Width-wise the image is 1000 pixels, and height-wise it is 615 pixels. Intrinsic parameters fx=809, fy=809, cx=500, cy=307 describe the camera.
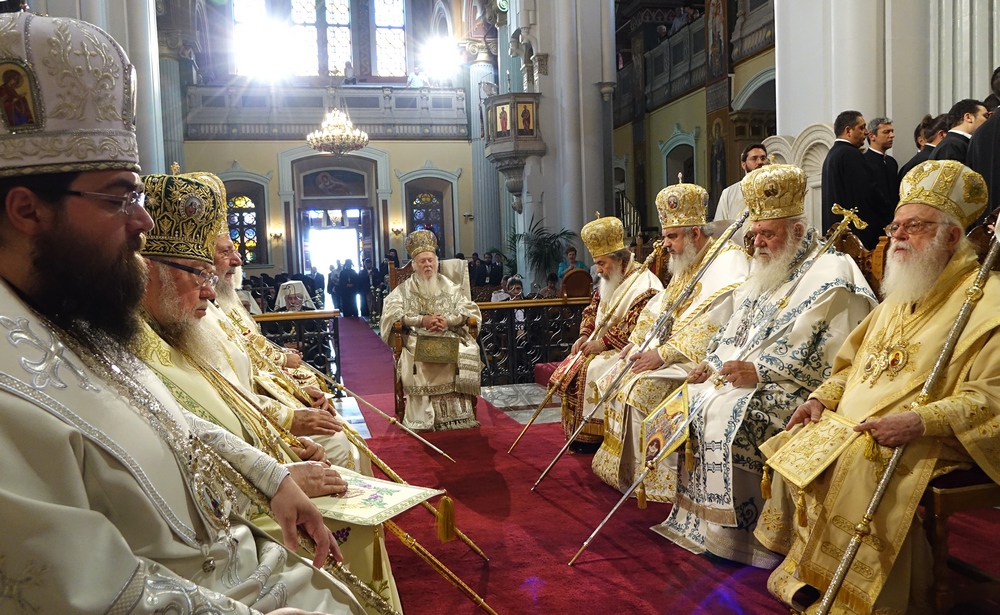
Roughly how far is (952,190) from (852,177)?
7.24 ft

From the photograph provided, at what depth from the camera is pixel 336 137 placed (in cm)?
2038

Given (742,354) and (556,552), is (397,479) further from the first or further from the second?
(742,354)

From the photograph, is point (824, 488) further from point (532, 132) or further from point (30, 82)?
point (532, 132)

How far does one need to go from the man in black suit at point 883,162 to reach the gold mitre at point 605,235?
172 centimetres

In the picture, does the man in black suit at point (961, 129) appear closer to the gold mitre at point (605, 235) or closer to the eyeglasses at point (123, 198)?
the gold mitre at point (605, 235)

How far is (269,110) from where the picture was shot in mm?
23016

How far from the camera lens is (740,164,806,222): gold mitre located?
403 cm

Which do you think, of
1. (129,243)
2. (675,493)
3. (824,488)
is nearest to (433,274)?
(675,493)

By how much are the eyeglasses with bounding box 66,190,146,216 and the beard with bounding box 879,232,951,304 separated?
2.80 meters

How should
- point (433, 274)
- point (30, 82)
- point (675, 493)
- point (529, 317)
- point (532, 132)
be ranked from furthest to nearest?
point (532, 132), point (529, 317), point (433, 274), point (675, 493), point (30, 82)

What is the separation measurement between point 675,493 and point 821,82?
3932mm

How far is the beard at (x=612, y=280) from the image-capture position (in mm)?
6129

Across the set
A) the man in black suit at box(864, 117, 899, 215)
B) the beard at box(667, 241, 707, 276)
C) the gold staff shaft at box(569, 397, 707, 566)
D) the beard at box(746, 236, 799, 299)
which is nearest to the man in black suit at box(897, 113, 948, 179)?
the man in black suit at box(864, 117, 899, 215)

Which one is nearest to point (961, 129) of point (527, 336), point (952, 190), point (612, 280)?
point (952, 190)
